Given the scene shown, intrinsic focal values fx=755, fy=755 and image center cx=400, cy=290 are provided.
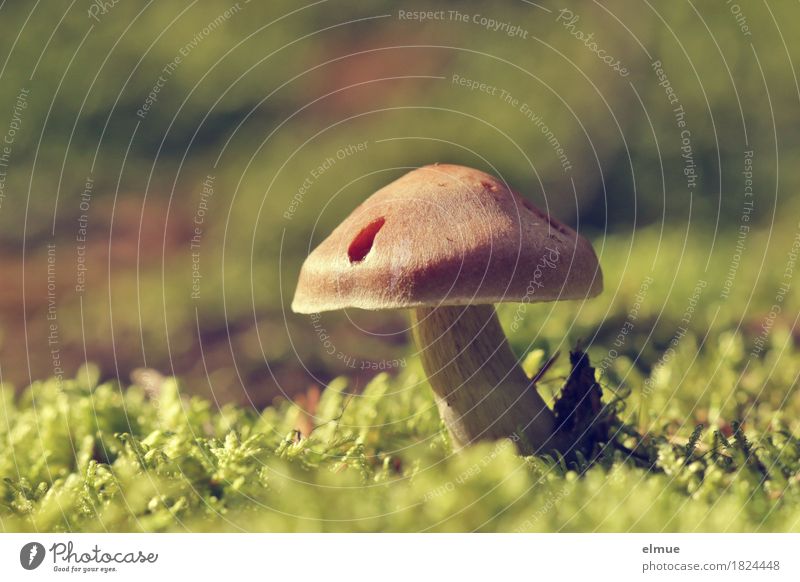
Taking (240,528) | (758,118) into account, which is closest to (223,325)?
(240,528)

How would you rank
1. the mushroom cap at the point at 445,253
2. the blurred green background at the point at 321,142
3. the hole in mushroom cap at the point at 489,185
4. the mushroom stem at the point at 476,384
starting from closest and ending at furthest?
the mushroom cap at the point at 445,253 → the hole in mushroom cap at the point at 489,185 → the mushroom stem at the point at 476,384 → the blurred green background at the point at 321,142

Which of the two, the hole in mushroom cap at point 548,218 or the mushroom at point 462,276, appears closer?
the mushroom at point 462,276

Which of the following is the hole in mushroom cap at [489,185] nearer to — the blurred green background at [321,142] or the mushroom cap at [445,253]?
the mushroom cap at [445,253]

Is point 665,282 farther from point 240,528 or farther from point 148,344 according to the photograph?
point 148,344
